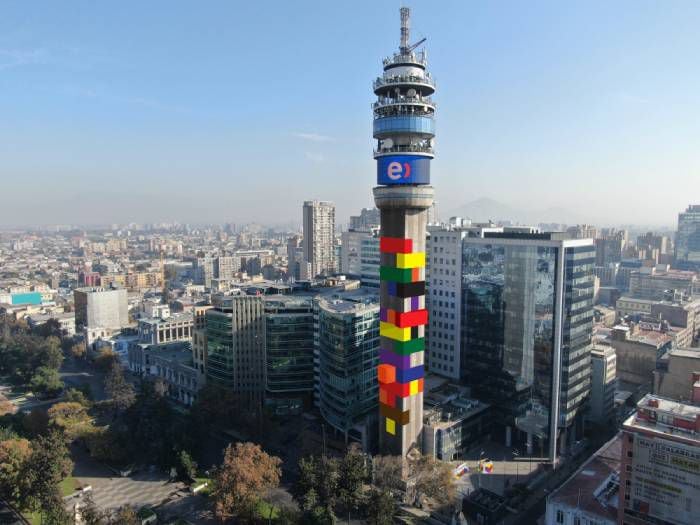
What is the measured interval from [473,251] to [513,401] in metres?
21.9

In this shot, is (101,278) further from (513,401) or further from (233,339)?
(513,401)

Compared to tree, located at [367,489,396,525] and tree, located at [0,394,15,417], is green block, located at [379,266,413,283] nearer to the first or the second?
tree, located at [367,489,396,525]

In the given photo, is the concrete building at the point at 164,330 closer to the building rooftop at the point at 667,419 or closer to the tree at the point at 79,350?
the tree at the point at 79,350

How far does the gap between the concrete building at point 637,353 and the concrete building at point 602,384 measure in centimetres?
1875

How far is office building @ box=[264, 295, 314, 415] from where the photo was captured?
79562 millimetres

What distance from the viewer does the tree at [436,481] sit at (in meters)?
52.3

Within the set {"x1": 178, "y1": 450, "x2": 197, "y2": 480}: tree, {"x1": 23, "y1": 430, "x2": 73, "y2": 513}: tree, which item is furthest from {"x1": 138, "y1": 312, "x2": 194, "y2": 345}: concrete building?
{"x1": 23, "y1": 430, "x2": 73, "y2": 513}: tree

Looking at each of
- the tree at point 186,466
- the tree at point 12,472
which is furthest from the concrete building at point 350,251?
the tree at point 12,472

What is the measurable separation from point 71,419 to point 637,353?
313 feet

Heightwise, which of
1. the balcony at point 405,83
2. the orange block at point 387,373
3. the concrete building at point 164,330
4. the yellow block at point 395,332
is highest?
the balcony at point 405,83

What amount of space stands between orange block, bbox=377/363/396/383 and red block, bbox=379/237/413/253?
14.7 m

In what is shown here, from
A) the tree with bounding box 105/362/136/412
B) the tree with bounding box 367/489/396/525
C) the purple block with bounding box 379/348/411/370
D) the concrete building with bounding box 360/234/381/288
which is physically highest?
the concrete building with bounding box 360/234/381/288

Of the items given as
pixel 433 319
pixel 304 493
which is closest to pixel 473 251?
pixel 433 319

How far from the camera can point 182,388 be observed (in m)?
91.6
